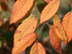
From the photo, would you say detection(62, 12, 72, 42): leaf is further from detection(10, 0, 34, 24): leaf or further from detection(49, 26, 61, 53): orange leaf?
detection(10, 0, 34, 24): leaf

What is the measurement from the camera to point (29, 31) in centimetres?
54

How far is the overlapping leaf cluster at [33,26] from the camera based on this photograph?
0.46 meters

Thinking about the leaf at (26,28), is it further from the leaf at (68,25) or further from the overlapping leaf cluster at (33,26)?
the leaf at (68,25)

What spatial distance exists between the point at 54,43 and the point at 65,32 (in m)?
0.08

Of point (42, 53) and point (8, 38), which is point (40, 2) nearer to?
point (42, 53)

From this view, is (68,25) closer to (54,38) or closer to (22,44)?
(54,38)

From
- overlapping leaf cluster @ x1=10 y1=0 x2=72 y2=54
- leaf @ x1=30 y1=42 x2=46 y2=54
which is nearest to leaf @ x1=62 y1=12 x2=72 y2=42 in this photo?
overlapping leaf cluster @ x1=10 y1=0 x2=72 y2=54

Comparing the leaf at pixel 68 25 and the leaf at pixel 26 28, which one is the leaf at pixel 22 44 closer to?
the leaf at pixel 26 28

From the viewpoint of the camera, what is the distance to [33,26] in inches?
21.1

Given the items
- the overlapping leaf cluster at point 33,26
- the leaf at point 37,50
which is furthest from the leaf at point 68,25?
the leaf at point 37,50

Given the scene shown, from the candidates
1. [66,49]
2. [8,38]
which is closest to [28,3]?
[8,38]

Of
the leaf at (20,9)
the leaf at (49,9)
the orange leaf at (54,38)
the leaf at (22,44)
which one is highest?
the leaf at (20,9)

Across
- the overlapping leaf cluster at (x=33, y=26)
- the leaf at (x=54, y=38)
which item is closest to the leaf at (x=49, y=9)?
the overlapping leaf cluster at (x=33, y=26)

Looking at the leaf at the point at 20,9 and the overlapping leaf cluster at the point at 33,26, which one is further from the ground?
the leaf at the point at 20,9
